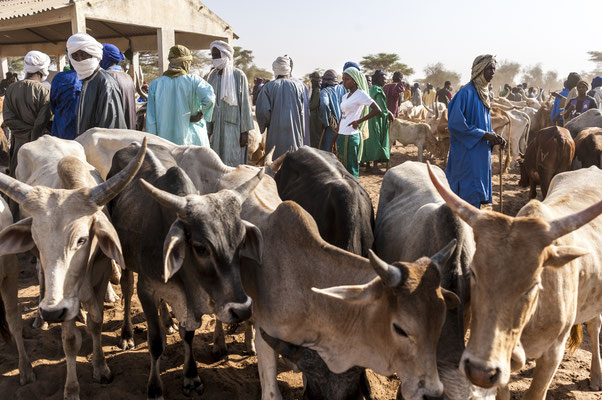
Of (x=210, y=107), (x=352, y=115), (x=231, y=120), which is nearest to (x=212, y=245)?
(x=210, y=107)

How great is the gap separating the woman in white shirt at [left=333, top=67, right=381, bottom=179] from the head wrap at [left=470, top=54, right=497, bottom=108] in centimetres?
204

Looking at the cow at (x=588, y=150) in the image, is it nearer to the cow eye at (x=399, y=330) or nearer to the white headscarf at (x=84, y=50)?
the cow eye at (x=399, y=330)

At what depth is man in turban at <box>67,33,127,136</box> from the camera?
17.8 feet

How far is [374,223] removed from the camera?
4.39 m

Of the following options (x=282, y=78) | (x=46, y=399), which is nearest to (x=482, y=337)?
(x=46, y=399)

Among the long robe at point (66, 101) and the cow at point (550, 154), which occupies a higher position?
the long robe at point (66, 101)

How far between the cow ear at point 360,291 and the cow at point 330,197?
0.82 meters

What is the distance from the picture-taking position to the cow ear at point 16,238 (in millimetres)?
3328

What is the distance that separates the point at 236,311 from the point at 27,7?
12.5 m

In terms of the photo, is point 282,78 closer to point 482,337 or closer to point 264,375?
point 264,375

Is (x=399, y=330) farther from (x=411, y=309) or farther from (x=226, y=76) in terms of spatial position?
(x=226, y=76)

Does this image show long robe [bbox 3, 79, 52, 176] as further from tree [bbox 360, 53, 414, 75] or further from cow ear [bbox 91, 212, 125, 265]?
tree [bbox 360, 53, 414, 75]

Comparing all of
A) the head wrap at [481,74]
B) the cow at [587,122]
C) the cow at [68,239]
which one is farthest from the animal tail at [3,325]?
the cow at [587,122]

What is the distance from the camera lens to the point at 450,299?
9.57 feet
